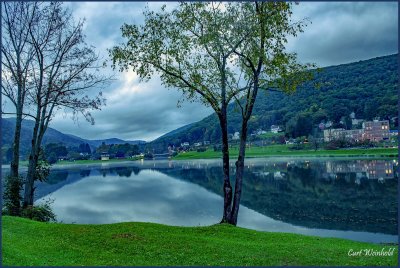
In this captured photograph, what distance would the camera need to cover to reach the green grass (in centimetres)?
1479

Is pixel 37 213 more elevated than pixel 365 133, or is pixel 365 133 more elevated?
pixel 365 133

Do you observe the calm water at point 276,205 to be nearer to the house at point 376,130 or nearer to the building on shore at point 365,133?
the building on shore at point 365,133

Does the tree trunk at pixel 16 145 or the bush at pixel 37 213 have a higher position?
the tree trunk at pixel 16 145

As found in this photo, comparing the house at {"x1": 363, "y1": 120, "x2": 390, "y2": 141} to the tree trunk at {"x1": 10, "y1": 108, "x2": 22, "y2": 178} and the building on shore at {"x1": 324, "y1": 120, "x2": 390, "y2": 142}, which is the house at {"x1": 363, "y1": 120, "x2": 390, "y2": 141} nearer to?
the building on shore at {"x1": 324, "y1": 120, "x2": 390, "y2": 142}

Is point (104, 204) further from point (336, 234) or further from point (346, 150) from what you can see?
point (346, 150)

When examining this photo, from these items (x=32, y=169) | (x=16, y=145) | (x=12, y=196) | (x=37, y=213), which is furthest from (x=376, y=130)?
(x=12, y=196)

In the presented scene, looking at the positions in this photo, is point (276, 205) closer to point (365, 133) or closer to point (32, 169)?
point (32, 169)

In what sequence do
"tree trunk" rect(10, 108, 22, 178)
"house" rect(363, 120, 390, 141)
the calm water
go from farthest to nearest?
1. "house" rect(363, 120, 390, 141)
2. the calm water
3. "tree trunk" rect(10, 108, 22, 178)

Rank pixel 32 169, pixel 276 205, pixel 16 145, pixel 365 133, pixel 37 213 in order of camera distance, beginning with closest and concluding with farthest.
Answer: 1. pixel 16 145
2. pixel 37 213
3. pixel 32 169
4. pixel 276 205
5. pixel 365 133

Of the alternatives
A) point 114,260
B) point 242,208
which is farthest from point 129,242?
point 242,208

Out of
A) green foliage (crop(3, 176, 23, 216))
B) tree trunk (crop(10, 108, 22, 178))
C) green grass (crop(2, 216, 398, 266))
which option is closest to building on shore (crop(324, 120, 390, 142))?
tree trunk (crop(10, 108, 22, 178))

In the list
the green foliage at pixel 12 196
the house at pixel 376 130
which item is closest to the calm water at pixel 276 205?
the green foliage at pixel 12 196

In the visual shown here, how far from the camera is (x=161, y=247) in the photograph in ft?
56.2

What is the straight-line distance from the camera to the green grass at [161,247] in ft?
48.5
